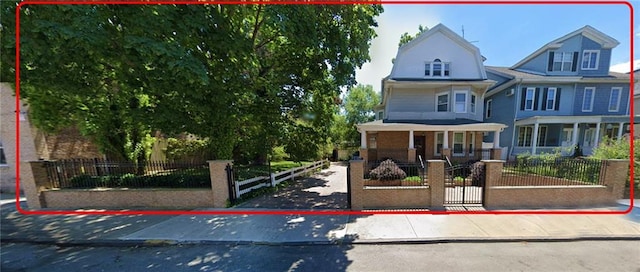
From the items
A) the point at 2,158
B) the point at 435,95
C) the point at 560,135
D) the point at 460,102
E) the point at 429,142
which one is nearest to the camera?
the point at 2,158

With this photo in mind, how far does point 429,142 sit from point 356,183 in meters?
9.64

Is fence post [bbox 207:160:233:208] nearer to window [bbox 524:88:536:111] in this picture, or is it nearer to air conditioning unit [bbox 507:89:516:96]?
air conditioning unit [bbox 507:89:516:96]

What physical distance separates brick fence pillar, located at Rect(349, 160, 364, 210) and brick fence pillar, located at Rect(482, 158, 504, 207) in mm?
3725

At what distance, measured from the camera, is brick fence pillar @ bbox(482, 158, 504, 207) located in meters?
6.46

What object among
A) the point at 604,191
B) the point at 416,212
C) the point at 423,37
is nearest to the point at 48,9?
the point at 416,212

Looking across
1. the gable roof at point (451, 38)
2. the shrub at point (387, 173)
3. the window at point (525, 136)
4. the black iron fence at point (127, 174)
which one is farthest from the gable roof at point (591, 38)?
the black iron fence at point (127, 174)

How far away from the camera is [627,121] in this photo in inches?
569

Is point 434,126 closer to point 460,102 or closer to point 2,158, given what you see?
point 460,102

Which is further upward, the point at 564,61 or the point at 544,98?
the point at 564,61

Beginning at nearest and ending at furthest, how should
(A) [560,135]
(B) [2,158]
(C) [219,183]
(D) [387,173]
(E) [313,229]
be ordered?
(E) [313,229], (C) [219,183], (D) [387,173], (B) [2,158], (A) [560,135]

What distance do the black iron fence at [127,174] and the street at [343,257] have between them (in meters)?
2.86

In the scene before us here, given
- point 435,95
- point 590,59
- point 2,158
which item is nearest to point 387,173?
point 435,95

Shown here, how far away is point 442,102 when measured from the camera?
1427 cm

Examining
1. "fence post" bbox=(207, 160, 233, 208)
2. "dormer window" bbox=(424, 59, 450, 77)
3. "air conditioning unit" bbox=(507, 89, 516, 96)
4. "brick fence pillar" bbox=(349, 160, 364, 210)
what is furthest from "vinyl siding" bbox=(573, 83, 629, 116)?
"fence post" bbox=(207, 160, 233, 208)
